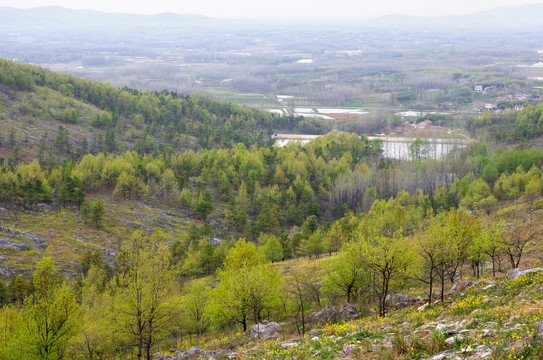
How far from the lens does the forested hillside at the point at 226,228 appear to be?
29328 mm

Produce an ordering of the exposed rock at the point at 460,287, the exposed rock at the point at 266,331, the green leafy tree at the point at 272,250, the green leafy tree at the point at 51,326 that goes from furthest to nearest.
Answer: the green leafy tree at the point at 272,250 → the exposed rock at the point at 266,331 → the green leafy tree at the point at 51,326 → the exposed rock at the point at 460,287

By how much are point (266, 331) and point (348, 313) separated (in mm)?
6565

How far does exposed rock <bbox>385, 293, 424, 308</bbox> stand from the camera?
101 ft

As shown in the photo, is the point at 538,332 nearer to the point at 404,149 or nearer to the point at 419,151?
the point at 419,151

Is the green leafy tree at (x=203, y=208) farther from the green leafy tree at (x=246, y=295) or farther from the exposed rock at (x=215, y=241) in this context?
the green leafy tree at (x=246, y=295)

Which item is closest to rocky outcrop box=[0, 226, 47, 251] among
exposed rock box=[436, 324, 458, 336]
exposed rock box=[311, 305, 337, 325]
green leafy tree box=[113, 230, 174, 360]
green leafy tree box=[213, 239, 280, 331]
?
green leafy tree box=[113, 230, 174, 360]

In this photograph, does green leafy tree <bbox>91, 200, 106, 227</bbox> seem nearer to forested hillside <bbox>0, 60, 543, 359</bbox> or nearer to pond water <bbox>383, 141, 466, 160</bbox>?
forested hillside <bbox>0, 60, 543, 359</bbox>

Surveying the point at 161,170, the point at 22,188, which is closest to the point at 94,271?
the point at 22,188

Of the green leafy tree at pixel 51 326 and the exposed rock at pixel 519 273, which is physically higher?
the exposed rock at pixel 519 273

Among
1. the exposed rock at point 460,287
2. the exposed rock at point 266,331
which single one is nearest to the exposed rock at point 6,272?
the exposed rock at point 266,331

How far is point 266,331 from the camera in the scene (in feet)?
103

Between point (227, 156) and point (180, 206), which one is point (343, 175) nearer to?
point (227, 156)

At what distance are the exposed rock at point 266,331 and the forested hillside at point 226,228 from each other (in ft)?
2.40

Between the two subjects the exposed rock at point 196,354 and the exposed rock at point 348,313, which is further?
the exposed rock at point 348,313
